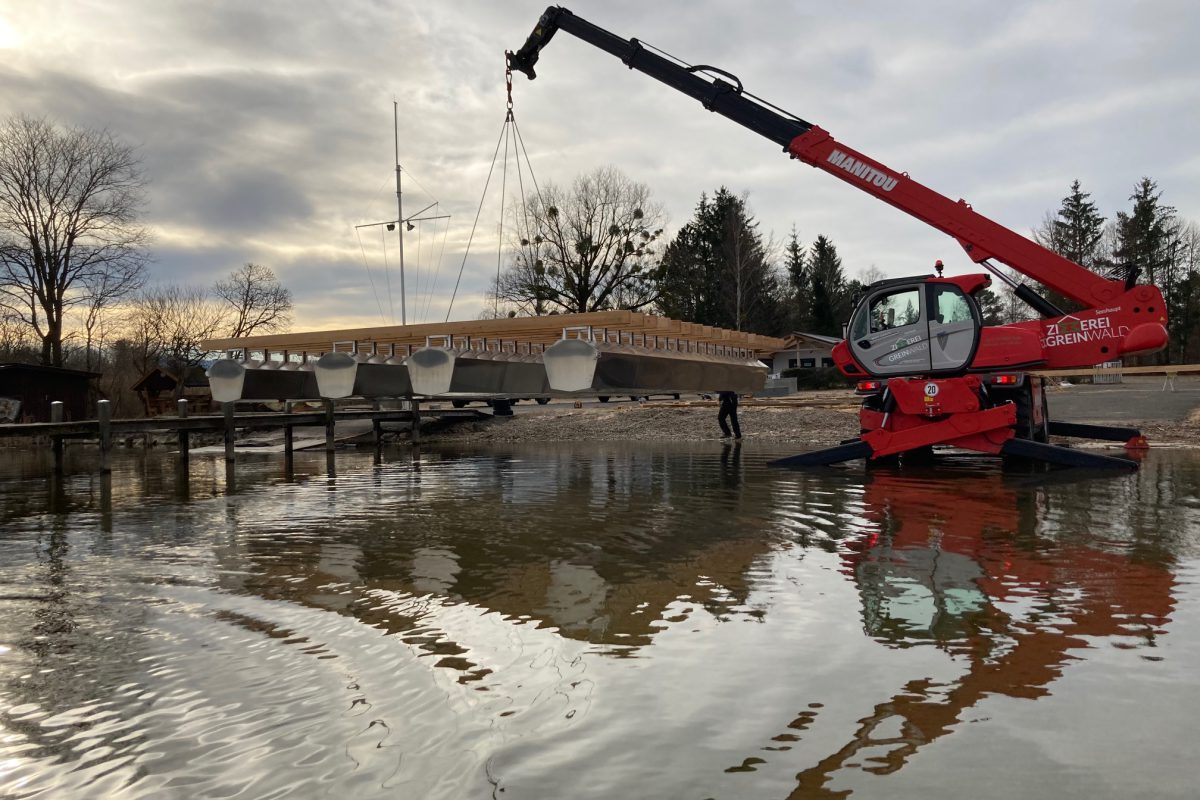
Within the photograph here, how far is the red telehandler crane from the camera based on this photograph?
12.3 metres

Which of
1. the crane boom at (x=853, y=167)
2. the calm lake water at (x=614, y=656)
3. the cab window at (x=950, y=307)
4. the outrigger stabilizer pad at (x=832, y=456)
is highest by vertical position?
the crane boom at (x=853, y=167)

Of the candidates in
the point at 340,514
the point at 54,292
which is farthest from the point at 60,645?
the point at 54,292

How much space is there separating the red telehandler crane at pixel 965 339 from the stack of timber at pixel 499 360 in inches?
127

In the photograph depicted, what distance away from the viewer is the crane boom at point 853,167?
42.2 ft

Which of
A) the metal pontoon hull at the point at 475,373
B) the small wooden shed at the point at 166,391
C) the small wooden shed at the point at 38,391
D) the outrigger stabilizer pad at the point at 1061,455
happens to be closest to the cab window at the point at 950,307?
the outrigger stabilizer pad at the point at 1061,455

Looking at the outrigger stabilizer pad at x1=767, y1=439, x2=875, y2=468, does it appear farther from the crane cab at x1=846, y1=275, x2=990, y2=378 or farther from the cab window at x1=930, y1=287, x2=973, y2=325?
the cab window at x1=930, y1=287, x2=973, y2=325

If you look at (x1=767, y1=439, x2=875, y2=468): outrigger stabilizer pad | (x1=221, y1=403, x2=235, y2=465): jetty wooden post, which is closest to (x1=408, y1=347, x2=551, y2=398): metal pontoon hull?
(x1=767, y1=439, x2=875, y2=468): outrigger stabilizer pad

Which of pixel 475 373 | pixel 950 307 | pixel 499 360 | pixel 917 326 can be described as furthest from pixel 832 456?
pixel 475 373

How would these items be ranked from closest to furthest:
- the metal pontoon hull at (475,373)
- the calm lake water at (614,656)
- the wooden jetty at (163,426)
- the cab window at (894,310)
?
the calm lake water at (614,656) < the cab window at (894,310) < the metal pontoon hull at (475,373) < the wooden jetty at (163,426)

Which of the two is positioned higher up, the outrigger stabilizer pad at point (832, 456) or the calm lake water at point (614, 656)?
the outrigger stabilizer pad at point (832, 456)

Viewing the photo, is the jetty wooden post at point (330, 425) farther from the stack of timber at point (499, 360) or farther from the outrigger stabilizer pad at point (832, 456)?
the outrigger stabilizer pad at point (832, 456)

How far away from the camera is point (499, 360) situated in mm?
15578

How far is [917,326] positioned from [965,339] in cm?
74

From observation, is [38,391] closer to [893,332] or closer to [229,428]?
[229,428]
